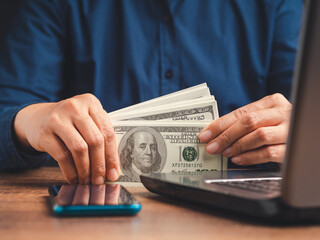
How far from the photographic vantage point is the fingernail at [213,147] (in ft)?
2.94

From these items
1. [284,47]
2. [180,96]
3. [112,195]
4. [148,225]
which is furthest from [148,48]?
[148,225]

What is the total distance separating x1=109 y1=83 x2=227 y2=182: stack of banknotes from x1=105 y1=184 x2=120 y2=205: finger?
0.82 feet

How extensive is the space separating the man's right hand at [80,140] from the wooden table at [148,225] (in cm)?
17

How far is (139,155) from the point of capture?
0.91 metres

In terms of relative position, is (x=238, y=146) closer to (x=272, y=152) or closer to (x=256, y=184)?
(x=272, y=152)

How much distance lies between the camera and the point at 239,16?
4.63 feet

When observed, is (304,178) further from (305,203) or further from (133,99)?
(133,99)

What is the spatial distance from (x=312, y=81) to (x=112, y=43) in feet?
3.59

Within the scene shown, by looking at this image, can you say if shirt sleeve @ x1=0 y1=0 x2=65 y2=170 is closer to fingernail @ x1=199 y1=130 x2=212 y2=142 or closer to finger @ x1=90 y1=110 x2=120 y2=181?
finger @ x1=90 y1=110 x2=120 y2=181

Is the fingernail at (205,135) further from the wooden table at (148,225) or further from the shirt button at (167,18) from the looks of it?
the shirt button at (167,18)

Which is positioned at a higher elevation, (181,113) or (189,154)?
(181,113)

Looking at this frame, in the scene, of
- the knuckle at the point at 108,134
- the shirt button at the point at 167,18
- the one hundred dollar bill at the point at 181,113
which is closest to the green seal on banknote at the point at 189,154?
the one hundred dollar bill at the point at 181,113

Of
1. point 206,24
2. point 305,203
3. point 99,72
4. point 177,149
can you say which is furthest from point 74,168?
point 206,24

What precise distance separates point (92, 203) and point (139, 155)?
1.31 feet
